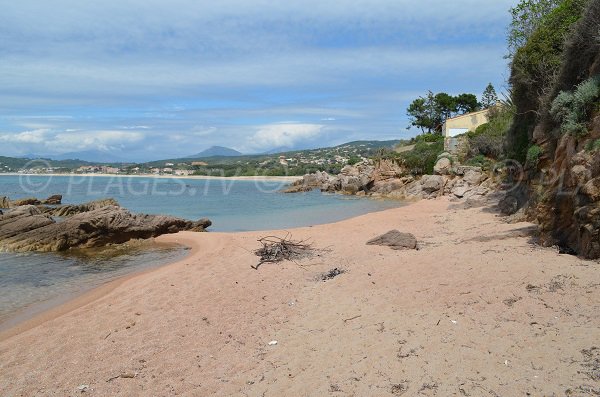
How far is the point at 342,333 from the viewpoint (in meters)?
Result: 6.06

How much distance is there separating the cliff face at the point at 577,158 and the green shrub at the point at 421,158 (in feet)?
98.6

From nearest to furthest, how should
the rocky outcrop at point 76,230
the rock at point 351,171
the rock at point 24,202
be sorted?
1. the rocky outcrop at point 76,230
2. the rock at point 24,202
3. the rock at point 351,171

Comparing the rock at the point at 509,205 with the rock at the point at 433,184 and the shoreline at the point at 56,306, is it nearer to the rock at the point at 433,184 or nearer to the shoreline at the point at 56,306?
the shoreline at the point at 56,306

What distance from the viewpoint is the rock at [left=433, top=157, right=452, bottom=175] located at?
3484 cm

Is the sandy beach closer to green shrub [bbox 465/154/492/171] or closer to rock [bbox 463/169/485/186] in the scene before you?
rock [bbox 463/169/485/186]

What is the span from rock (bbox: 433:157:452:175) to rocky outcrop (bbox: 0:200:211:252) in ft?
77.8

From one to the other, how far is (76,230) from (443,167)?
2733 cm

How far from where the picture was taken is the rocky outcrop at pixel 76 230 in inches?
605

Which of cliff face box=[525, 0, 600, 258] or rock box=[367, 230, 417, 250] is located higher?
cliff face box=[525, 0, 600, 258]

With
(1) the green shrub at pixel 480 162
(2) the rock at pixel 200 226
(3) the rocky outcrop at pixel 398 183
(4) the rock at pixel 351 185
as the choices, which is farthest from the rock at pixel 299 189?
(2) the rock at pixel 200 226

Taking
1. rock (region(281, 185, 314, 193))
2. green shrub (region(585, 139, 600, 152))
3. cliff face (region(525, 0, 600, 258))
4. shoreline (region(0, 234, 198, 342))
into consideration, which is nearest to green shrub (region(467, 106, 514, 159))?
rock (region(281, 185, 314, 193))

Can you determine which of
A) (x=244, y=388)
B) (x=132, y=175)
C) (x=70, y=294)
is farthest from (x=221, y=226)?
(x=132, y=175)

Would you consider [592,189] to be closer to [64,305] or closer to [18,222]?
[64,305]

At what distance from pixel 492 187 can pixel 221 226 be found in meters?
14.3
